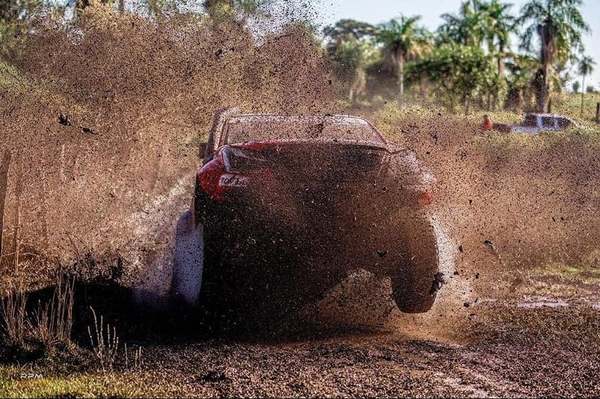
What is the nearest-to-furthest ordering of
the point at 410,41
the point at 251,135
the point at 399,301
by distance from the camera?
the point at 399,301 < the point at 251,135 < the point at 410,41

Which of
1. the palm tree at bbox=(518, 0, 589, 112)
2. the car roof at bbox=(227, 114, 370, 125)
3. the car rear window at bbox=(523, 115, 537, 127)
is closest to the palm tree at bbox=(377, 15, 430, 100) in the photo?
the palm tree at bbox=(518, 0, 589, 112)

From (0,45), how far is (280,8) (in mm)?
6971

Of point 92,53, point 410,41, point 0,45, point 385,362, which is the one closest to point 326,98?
point 92,53

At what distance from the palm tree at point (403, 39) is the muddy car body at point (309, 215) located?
66192 mm

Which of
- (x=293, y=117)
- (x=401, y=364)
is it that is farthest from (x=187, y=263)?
(x=401, y=364)

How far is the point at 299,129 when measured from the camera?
7.27 meters

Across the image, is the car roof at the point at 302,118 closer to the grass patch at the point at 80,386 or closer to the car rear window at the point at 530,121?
the grass patch at the point at 80,386

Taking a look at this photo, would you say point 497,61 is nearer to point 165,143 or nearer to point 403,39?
point 403,39

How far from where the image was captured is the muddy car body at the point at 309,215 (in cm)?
613

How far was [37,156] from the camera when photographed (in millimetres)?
12680

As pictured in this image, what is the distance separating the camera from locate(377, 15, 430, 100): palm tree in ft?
236

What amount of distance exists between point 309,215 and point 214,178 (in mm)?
747

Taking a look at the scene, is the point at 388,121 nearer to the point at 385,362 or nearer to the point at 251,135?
the point at 251,135

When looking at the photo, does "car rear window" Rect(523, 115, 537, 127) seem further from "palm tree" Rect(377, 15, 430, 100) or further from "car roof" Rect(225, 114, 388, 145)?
"palm tree" Rect(377, 15, 430, 100)
